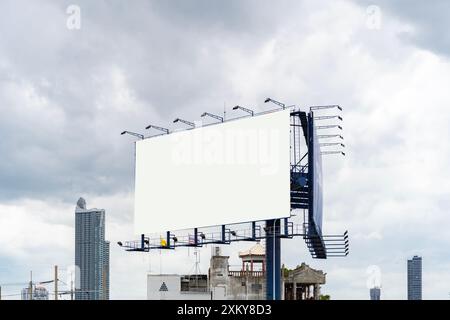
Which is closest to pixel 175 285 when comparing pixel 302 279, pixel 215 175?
pixel 302 279

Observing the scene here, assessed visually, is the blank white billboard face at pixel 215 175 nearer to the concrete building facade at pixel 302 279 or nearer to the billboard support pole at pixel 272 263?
the billboard support pole at pixel 272 263

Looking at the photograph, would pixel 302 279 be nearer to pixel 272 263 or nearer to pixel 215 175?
pixel 272 263

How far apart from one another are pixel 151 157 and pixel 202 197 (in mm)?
7976

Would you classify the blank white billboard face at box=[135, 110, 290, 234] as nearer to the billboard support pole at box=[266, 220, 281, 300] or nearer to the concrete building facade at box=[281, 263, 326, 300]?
the billboard support pole at box=[266, 220, 281, 300]

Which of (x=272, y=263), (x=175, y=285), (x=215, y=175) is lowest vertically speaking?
(x=175, y=285)

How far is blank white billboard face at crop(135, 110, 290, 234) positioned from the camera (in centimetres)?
5650

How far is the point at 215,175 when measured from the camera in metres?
60.2

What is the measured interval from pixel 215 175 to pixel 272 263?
8605 millimetres

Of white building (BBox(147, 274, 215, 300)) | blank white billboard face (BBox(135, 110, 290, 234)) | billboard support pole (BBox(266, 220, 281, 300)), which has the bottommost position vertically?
white building (BBox(147, 274, 215, 300))

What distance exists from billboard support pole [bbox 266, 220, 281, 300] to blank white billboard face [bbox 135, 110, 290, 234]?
2.54 metres

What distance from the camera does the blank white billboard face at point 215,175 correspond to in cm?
5650

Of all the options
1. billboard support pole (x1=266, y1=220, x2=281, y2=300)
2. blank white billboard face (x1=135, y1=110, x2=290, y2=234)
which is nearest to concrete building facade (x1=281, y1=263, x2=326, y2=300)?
billboard support pole (x1=266, y1=220, x2=281, y2=300)
